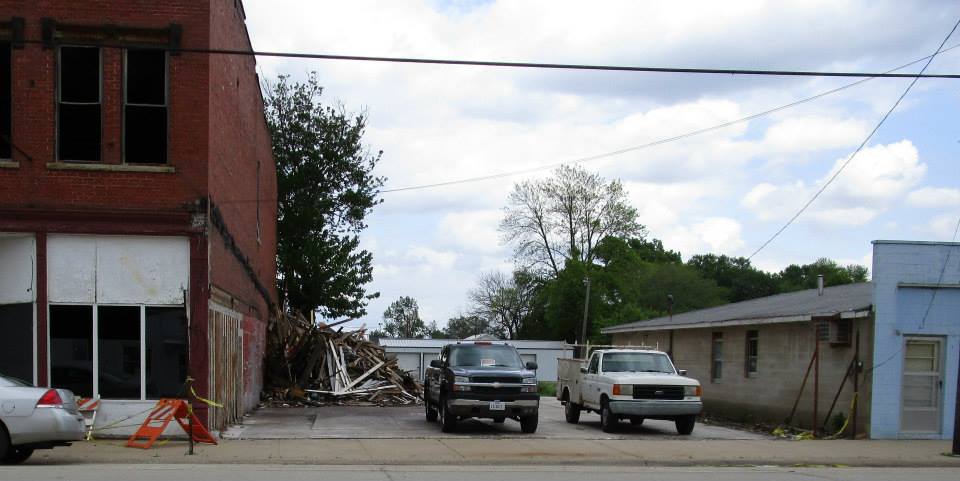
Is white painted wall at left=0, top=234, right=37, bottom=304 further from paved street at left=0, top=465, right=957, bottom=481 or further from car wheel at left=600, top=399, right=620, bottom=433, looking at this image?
car wheel at left=600, top=399, right=620, bottom=433

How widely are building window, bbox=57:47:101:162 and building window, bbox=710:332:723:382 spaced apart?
62.9ft

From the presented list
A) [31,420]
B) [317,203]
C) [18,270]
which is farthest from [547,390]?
[31,420]

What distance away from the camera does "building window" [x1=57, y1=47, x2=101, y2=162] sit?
57.7ft

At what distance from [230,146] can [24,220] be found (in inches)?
215

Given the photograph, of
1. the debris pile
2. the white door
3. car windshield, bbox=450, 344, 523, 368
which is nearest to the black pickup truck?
car windshield, bbox=450, 344, 523, 368

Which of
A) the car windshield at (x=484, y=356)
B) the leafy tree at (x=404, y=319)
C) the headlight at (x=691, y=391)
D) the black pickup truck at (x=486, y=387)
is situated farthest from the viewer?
the leafy tree at (x=404, y=319)

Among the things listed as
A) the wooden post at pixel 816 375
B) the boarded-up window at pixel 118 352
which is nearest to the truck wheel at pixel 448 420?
the boarded-up window at pixel 118 352

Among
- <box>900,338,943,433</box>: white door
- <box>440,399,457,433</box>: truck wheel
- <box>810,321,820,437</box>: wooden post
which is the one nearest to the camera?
<box>440,399,457,433</box>: truck wheel

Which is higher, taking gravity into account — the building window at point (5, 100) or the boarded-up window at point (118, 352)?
the building window at point (5, 100)

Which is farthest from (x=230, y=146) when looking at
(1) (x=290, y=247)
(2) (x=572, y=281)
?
(2) (x=572, y=281)

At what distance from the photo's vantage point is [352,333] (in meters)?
35.2

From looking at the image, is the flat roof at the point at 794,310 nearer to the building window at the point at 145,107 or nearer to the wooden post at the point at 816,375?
the wooden post at the point at 816,375

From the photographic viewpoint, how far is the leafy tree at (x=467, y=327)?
318 feet

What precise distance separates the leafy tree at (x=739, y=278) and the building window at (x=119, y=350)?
75.4 metres
